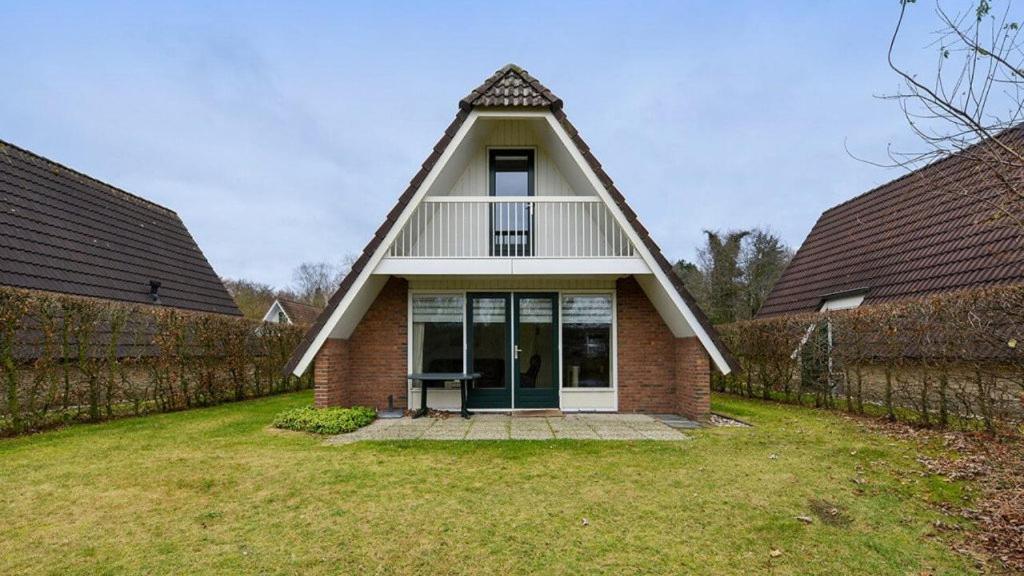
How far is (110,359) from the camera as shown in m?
8.52

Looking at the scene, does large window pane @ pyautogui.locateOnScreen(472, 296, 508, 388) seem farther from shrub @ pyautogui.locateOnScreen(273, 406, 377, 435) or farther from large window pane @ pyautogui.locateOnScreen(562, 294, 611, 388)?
shrub @ pyautogui.locateOnScreen(273, 406, 377, 435)

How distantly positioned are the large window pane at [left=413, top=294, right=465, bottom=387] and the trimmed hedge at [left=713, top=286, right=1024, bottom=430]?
16.7 ft

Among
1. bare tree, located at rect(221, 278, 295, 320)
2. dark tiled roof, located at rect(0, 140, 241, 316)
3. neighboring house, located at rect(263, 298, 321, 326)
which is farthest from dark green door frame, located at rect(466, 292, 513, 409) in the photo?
bare tree, located at rect(221, 278, 295, 320)

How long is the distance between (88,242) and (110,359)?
496 centimetres

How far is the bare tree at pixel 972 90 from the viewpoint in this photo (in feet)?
9.23

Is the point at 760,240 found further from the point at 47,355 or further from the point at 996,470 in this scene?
the point at 47,355

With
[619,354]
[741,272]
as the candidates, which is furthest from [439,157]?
[741,272]

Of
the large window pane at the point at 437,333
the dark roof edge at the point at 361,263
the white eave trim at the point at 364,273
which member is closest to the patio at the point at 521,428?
the large window pane at the point at 437,333

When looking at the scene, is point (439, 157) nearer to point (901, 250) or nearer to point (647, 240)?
point (647, 240)

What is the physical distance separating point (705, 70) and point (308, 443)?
46.2 feet

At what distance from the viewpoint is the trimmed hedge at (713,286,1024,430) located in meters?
6.21

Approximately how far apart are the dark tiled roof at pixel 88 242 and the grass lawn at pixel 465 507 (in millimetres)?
4878

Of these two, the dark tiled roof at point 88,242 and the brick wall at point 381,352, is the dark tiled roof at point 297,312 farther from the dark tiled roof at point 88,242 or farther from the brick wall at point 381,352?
the brick wall at point 381,352

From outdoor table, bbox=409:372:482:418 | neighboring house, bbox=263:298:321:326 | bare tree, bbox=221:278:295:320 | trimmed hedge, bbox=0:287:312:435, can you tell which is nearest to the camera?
trimmed hedge, bbox=0:287:312:435
